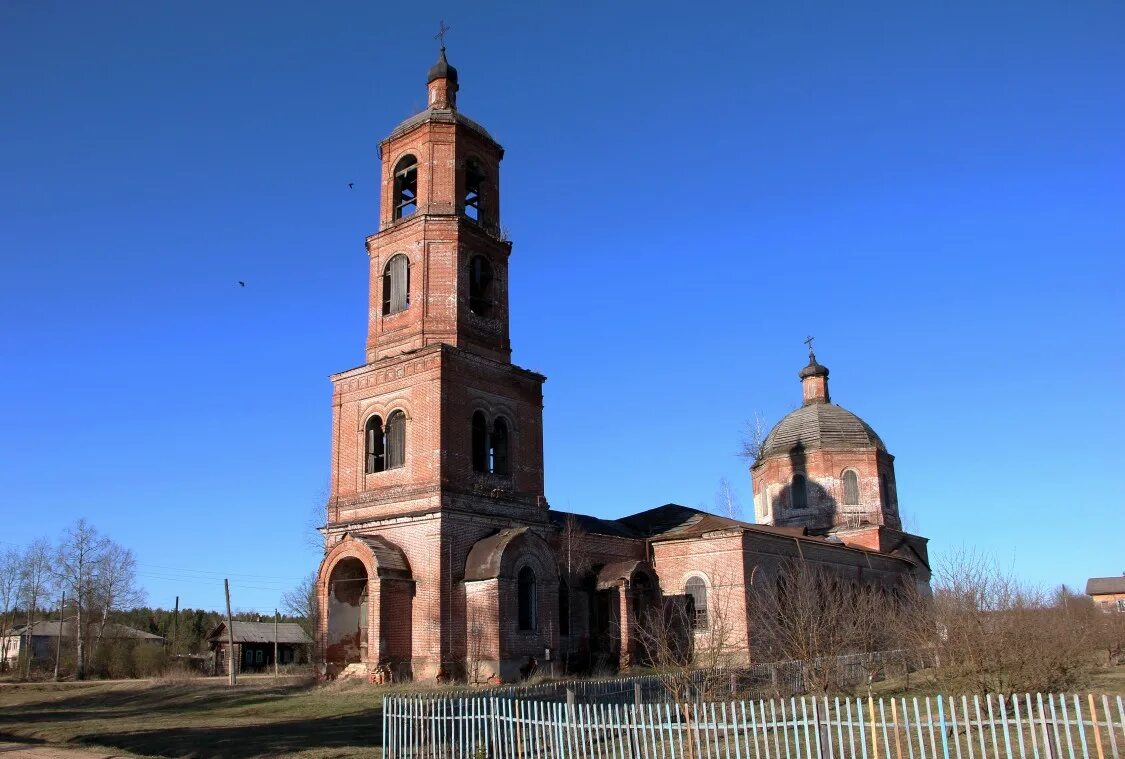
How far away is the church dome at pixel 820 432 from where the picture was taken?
40125 millimetres

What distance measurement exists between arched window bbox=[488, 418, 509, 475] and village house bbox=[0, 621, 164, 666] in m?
30.5

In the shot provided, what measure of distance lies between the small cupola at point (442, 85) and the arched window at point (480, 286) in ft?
16.4

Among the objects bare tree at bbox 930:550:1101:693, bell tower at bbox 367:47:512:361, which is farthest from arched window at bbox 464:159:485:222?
bare tree at bbox 930:550:1101:693

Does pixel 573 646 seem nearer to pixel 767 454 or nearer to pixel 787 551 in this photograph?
pixel 787 551

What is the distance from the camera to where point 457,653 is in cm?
2209

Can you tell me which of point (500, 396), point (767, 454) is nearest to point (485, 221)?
point (500, 396)

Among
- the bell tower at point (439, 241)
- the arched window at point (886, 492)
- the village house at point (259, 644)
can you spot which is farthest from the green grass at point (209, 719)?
the arched window at point (886, 492)

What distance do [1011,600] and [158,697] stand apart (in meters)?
21.2

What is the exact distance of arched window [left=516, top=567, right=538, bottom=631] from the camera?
23.3 meters

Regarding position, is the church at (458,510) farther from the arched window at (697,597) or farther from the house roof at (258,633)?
the house roof at (258,633)

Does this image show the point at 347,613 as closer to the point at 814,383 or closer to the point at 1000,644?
the point at 1000,644

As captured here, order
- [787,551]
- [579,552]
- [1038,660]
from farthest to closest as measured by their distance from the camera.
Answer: [787,551] → [579,552] → [1038,660]

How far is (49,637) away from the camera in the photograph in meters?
54.9

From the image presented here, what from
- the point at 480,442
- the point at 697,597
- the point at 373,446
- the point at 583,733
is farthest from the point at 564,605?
the point at 583,733
